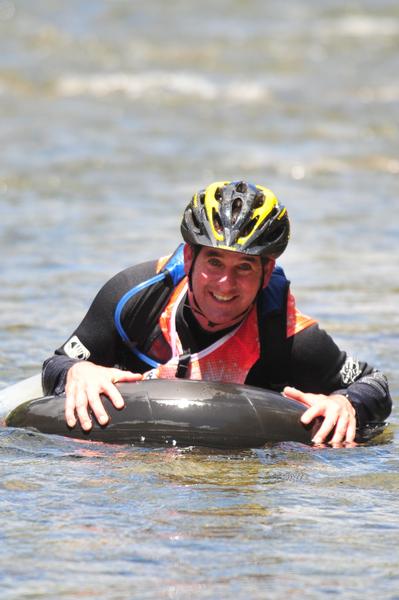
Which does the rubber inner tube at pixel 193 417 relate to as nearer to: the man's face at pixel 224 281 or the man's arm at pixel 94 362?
the man's arm at pixel 94 362

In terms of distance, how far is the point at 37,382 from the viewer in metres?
6.52

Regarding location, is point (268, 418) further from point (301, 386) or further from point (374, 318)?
point (374, 318)

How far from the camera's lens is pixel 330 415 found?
18.9ft

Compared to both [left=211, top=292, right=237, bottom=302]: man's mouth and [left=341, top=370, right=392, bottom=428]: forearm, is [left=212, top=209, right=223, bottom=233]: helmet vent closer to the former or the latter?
[left=211, top=292, right=237, bottom=302]: man's mouth

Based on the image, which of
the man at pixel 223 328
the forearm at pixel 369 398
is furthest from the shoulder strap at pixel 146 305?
the forearm at pixel 369 398

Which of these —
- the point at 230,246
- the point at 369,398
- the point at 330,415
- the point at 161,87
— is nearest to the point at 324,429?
the point at 330,415

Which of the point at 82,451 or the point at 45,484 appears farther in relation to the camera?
the point at 82,451

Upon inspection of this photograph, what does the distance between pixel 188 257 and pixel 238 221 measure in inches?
12.3

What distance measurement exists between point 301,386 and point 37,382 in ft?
4.33

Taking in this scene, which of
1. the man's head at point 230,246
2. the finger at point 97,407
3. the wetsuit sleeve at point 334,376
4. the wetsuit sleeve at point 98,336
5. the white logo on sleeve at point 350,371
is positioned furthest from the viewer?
the white logo on sleeve at point 350,371

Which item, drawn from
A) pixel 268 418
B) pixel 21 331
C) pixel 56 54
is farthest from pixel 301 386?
pixel 56 54

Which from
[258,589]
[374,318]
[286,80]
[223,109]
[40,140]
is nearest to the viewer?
[258,589]

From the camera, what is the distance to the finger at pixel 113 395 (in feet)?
18.4

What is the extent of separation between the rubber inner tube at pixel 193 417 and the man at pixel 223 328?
8 centimetres
